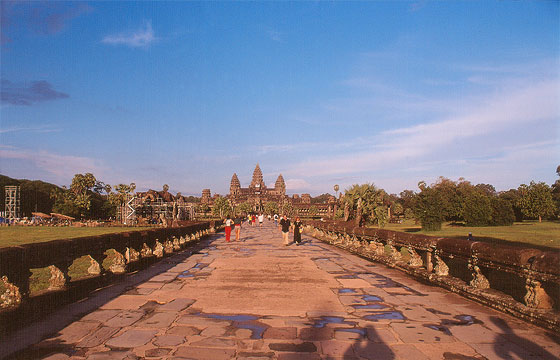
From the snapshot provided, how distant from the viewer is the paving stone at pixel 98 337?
174 inches

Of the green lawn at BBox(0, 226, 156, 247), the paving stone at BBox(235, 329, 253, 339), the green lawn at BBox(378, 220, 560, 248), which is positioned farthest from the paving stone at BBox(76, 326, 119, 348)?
the green lawn at BBox(378, 220, 560, 248)

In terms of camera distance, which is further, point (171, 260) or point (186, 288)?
point (171, 260)

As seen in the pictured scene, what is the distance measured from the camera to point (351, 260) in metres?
13.2

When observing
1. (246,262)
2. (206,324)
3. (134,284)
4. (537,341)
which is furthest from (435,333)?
(246,262)

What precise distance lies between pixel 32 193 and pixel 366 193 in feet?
272

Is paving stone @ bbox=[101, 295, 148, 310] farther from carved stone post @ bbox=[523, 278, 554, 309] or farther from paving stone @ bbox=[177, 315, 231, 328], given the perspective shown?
carved stone post @ bbox=[523, 278, 554, 309]

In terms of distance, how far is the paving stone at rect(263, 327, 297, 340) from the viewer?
4773 millimetres

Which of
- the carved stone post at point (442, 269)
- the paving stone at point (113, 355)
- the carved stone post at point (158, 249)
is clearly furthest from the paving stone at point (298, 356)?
the carved stone post at point (158, 249)

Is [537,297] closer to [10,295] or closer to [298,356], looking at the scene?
[298,356]

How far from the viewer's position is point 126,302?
6.52m

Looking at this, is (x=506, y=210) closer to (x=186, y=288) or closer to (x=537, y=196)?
(x=537, y=196)

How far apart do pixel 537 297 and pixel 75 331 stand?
5.77 m

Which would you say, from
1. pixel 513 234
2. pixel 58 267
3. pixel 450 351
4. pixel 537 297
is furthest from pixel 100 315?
pixel 513 234

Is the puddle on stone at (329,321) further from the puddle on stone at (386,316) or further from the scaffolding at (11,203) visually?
the scaffolding at (11,203)
